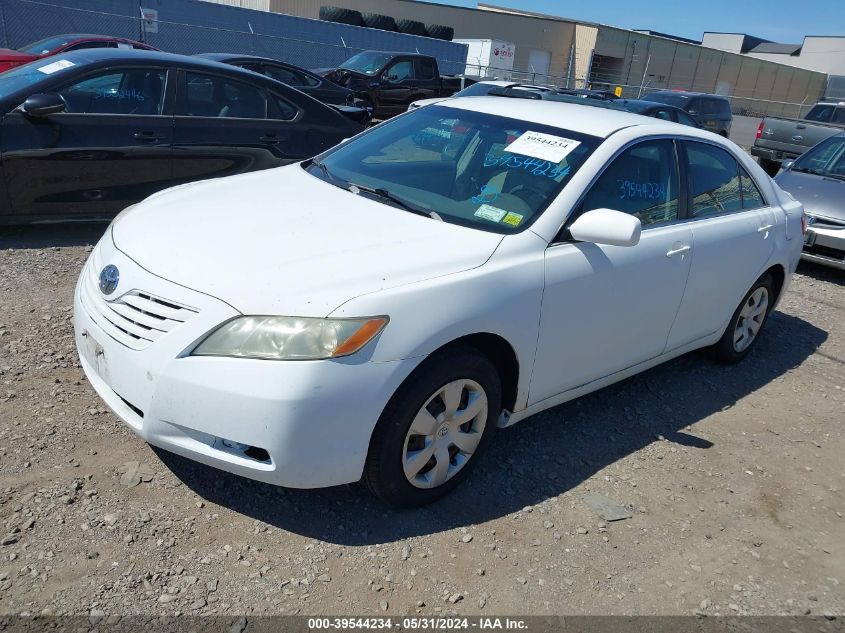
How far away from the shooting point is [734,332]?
489cm

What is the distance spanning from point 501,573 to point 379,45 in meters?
26.9

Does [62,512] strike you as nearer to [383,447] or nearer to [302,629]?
[302,629]

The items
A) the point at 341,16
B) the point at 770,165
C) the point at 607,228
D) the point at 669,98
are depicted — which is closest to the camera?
the point at 607,228

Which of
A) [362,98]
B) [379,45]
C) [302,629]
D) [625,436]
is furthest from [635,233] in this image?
[379,45]

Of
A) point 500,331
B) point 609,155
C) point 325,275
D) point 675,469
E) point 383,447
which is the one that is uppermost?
point 609,155

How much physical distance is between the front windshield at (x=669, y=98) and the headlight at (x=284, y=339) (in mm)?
16877

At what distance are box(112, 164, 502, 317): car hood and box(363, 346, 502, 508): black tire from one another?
1.18ft

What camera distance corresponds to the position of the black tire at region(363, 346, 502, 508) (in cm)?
273

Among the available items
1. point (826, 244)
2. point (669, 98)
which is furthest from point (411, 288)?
point (669, 98)

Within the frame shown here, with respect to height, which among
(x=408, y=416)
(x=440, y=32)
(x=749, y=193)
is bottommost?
(x=408, y=416)

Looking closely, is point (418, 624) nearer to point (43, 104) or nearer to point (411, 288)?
point (411, 288)

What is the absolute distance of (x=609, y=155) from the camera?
3492 mm

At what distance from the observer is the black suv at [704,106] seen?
17.8 m

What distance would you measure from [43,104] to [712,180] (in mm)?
4823
